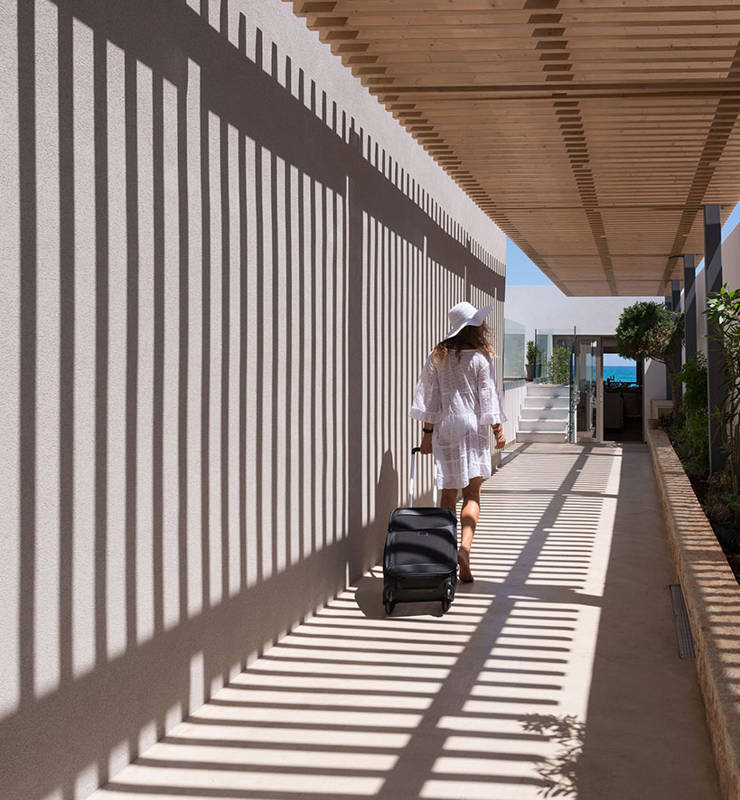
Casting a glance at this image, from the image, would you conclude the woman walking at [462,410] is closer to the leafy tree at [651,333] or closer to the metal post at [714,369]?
the metal post at [714,369]

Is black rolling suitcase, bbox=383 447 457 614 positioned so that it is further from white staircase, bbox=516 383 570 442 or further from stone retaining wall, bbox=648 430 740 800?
white staircase, bbox=516 383 570 442

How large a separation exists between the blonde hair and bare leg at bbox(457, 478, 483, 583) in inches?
30.6

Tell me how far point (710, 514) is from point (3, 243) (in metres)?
5.68

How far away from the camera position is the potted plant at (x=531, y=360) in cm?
2056

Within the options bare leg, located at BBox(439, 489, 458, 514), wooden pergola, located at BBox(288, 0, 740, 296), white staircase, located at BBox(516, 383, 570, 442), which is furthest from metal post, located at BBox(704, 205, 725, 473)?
white staircase, located at BBox(516, 383, 570, 442)

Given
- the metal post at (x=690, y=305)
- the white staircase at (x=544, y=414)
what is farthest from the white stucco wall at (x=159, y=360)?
the white staircase at (x=544, y=414)

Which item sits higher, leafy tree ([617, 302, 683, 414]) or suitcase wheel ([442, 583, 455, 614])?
leafy tree ([617, 302, 683, 414])

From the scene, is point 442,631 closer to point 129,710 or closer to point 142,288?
point 129,710

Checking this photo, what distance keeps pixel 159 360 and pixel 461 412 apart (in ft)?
9.45

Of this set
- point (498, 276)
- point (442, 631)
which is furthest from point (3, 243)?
point (498, 276)

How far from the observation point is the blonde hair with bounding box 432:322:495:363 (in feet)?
19.4

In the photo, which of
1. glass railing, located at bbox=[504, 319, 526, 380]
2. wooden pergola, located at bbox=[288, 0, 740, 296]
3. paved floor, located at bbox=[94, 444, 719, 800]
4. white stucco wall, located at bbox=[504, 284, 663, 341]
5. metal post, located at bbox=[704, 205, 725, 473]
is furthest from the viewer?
white stucco wall, located at bbox=[504, 284, 663, 341]

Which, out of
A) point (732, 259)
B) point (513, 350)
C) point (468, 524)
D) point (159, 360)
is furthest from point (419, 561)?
point (513, 350)

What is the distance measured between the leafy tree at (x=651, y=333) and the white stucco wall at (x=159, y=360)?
456 inches
